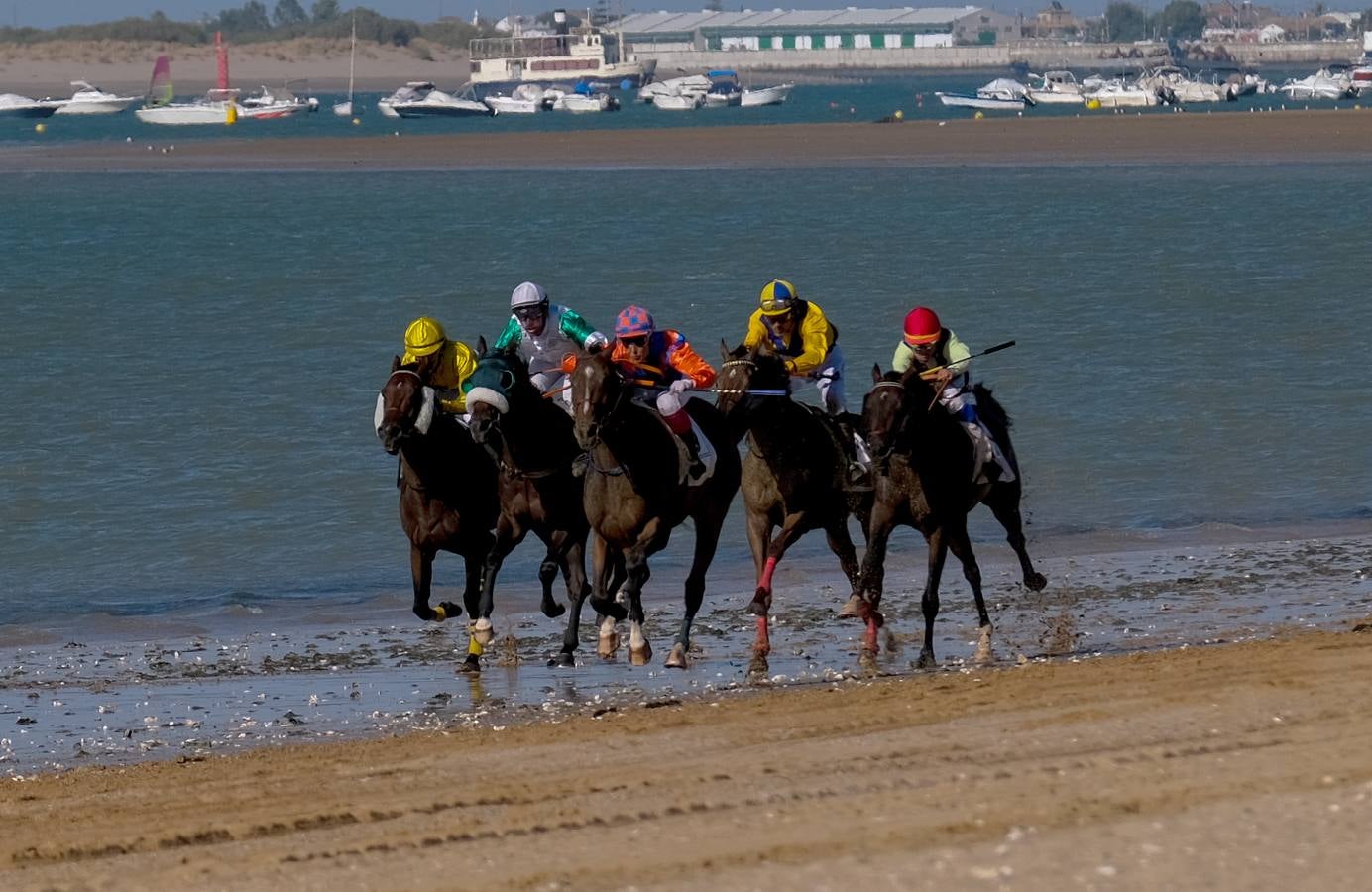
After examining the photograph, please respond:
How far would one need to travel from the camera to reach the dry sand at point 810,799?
7820 millimetres

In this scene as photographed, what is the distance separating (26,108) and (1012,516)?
132 meters

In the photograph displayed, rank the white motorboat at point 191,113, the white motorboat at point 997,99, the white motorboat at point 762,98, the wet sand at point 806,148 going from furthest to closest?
the white motorboat at point 762,98 → the white motorboat at point 191,113 → the white motorboat at point 997,99 → the wet sand at point 806,148

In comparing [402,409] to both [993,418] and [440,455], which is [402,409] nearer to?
[440,455]

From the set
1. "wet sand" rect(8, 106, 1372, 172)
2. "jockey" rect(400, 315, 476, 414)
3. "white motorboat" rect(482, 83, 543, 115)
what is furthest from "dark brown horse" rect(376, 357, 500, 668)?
"white motorboat" rect(482, 83, 543, 115)

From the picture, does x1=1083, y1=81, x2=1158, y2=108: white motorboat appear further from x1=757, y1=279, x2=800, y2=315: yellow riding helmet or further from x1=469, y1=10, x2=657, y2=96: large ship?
x1=757, y1=279, x2=800, y2=315: yellow riding helmet

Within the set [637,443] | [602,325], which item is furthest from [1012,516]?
[602,325]

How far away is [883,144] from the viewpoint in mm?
81438

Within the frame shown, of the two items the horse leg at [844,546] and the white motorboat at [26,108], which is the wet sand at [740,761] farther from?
the white motorboat at [26,108]

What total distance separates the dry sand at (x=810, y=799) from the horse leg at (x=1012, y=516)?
3315 mm

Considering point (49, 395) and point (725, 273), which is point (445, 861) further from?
point (725, 273)

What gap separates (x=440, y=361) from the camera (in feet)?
45.6

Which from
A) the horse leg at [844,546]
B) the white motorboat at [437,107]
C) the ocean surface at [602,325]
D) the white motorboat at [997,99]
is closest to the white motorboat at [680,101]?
the white motorboat at [437,107]

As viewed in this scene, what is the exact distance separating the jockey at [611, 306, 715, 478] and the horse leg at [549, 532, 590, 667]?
1088 mm

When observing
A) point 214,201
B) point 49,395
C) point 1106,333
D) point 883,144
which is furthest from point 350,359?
point 883,144
